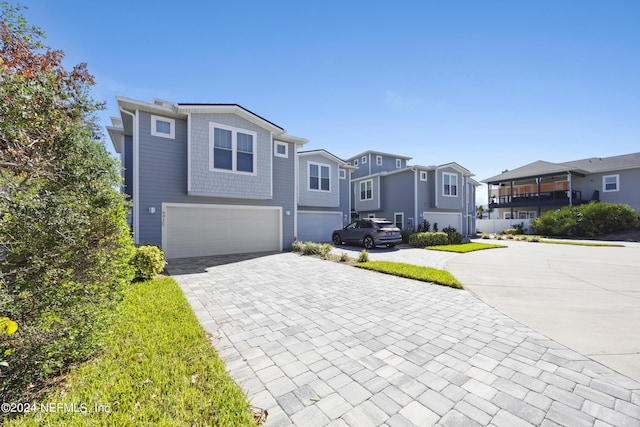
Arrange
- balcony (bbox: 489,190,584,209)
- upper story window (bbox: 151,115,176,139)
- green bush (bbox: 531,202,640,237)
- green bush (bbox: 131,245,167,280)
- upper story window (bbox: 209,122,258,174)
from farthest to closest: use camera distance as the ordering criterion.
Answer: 1. balcony (bbox: 489,190,584,209)
2. green bush (bbox: 531,202,640,237)
3. upper story window (bbox: 209,122,258,174)
4. upper story window (bbox: 151,115,176,139)
5. green bush (bbox: 131,245,167,280)

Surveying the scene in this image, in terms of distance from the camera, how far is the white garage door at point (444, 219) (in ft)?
65.4

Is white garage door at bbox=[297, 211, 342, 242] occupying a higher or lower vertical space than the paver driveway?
higher

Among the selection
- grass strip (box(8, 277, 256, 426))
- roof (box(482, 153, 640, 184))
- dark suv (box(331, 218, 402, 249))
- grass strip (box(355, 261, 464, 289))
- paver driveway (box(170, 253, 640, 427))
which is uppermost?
roof (box(482, 153, 640, 184))

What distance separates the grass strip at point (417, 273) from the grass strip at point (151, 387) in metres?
5.67

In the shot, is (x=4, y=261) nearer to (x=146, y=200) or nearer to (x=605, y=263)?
(x=146, y=200)

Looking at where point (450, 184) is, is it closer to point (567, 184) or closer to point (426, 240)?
point (426, 240)

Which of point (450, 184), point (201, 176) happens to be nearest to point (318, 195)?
point (201, 176)

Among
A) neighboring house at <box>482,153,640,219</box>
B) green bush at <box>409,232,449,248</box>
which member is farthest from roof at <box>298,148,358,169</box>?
neighboring house at <box>482,153,640,219</box>

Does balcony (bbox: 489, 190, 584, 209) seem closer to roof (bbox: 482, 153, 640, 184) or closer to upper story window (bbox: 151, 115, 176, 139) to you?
roof (bbox: 482, 153, 640, 184)

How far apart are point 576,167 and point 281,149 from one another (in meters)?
31.8

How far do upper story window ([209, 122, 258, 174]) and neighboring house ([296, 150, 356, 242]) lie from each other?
470 cm

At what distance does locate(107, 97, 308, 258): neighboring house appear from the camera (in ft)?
30.6

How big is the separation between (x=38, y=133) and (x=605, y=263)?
1580 cm

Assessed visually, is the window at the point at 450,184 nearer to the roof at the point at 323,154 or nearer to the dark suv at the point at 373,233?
the dark suv at the point at 373,233
